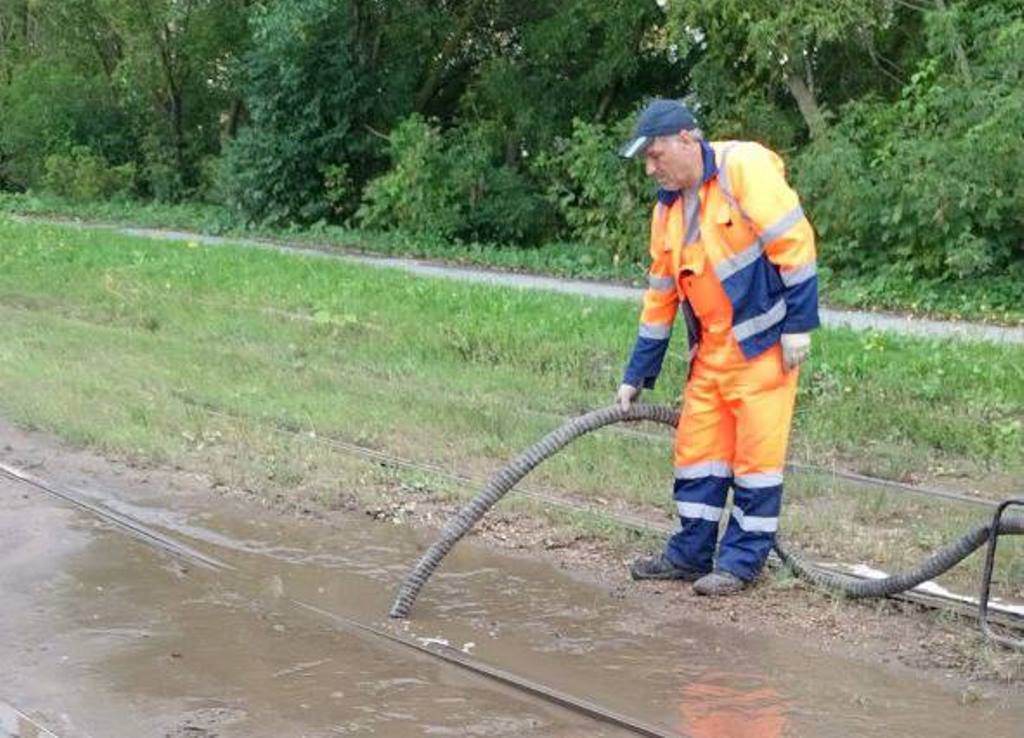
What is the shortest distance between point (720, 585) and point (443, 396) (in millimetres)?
4341

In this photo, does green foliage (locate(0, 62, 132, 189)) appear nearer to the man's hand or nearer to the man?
the man's hand

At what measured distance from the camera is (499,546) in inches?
Answer: 255

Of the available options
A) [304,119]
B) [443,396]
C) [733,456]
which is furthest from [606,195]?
[733,456]

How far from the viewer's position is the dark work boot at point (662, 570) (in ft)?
19.2

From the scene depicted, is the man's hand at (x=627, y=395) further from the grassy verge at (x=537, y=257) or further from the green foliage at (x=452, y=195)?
the green foliage at (x=452, y=195)

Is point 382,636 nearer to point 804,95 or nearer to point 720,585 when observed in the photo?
→ point 720,585

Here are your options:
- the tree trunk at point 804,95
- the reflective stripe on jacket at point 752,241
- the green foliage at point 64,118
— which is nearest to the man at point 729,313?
the reflective stripe on jacket at point 752,241

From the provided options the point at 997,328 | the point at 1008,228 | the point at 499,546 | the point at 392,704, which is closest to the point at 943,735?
the point at 392,704

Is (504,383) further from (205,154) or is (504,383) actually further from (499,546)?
(205,154)

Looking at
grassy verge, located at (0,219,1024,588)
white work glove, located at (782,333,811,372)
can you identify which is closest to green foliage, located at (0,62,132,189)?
grassy verge, located at (0,219,1024,588)

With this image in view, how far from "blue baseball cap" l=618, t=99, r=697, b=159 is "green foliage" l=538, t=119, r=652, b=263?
13.2 meters

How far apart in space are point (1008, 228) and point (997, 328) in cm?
239

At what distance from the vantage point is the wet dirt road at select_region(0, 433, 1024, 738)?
14.8 feet

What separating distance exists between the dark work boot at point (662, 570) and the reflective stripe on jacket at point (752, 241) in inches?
41.5
